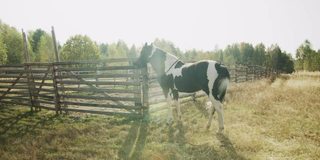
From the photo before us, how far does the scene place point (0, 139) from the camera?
25.7 feet

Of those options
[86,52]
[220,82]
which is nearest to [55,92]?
[220,82]

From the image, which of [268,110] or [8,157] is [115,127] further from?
[268,110]

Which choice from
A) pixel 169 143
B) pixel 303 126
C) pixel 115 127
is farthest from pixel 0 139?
pixel 303 126

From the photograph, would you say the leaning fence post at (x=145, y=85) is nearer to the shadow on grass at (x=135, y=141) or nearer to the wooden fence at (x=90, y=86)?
the wooden fence at (x=90, y=86)

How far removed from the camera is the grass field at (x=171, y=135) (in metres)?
6.07

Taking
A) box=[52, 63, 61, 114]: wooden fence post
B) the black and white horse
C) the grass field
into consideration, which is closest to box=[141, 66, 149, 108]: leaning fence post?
the black and white horse

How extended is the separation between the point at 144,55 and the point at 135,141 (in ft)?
10.4

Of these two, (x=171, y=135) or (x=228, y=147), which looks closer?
(x=228, y=147)

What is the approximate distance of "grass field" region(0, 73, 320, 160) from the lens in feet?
19.9

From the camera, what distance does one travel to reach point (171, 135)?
7453 mm

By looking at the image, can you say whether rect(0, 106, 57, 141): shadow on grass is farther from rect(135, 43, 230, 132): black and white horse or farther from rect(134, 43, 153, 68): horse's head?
rect(135, 43, 230, 132): black and white horse

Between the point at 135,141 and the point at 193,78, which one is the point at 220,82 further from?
the point at 135,141

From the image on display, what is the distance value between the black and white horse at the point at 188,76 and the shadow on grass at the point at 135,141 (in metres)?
0.95

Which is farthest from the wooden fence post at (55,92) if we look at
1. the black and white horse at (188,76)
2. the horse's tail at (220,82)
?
the horse's tail at (220,82)
